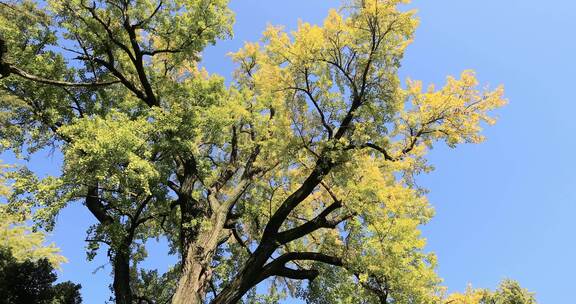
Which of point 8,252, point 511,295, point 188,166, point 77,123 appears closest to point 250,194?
point 188,166

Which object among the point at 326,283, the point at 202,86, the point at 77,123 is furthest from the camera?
the point at 326,283

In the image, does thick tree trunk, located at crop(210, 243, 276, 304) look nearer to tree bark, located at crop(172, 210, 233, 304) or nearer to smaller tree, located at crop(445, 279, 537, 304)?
tree bark, located at crop(172, 210, 233, 304)

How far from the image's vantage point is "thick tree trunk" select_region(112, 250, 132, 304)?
10.8 metres

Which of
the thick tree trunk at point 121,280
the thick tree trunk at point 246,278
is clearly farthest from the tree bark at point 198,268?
the thick tree trunk at point 121,280

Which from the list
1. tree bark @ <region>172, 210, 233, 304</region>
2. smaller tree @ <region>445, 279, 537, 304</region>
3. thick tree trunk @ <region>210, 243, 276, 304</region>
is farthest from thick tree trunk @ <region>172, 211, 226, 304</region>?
smaller tree @ <region>445, 279, 537, 304</region>

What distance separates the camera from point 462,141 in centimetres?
1041

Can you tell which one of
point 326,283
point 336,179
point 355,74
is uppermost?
point 355,74

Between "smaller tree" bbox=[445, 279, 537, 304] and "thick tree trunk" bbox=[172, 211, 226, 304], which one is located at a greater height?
"smaller tree" bbox=[445, 279, 537, 304]

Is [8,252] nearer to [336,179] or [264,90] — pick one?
[264,90]

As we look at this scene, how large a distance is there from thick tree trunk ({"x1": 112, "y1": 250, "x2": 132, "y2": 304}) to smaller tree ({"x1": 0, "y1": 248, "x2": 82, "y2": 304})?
7.34 feet

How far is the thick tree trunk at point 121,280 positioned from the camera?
10.8 m

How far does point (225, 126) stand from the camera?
1149cm

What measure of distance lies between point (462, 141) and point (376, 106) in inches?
85.4

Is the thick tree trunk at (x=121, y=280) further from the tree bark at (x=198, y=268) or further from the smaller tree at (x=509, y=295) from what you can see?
the smaller tree at (x=509, y=295)
